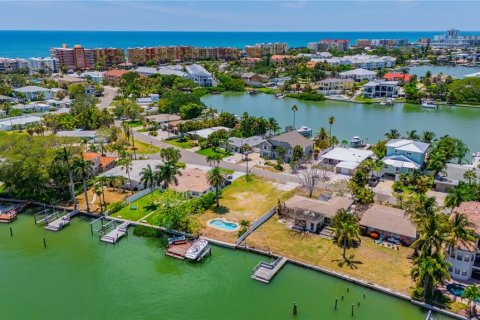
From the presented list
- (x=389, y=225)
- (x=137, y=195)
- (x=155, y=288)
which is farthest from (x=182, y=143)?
(x=389, y=225)

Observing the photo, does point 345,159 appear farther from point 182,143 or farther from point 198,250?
point 198,250

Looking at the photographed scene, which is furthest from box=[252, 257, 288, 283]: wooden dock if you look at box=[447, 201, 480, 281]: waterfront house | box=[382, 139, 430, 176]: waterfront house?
box=[382, 139, 430, 176]: waterfront house

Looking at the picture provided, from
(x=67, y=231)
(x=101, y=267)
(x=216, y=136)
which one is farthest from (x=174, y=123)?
(x=101, y=267)

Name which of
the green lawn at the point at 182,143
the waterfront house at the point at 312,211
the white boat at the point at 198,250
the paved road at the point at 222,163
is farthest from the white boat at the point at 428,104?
the white boat at the point at 198,250

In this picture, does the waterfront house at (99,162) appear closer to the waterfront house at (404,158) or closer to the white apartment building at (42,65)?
the waterfront house at (404,158)

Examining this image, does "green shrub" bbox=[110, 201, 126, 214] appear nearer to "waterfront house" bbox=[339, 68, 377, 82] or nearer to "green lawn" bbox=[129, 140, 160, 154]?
"green lawn" bbox=[129, 140, 160, 154]
